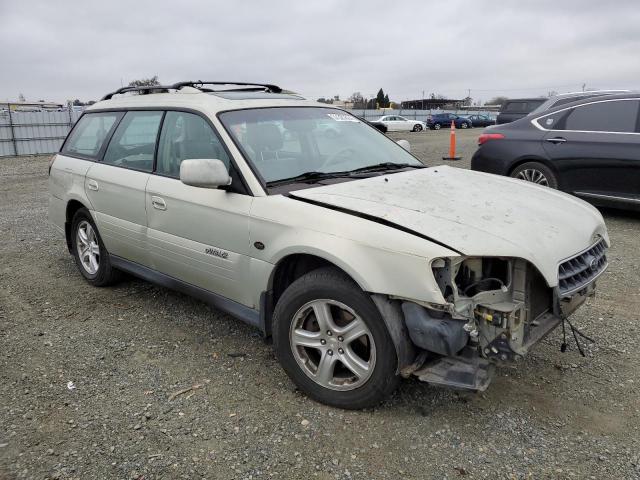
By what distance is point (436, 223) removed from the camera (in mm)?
2670

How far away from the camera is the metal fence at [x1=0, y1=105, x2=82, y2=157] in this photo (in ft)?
66.7

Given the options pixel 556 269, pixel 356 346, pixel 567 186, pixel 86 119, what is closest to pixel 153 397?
pixel 356 346

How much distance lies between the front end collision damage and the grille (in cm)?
10

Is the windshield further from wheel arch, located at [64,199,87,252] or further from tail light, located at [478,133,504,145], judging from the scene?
tail light, located at [478,133,504,145]

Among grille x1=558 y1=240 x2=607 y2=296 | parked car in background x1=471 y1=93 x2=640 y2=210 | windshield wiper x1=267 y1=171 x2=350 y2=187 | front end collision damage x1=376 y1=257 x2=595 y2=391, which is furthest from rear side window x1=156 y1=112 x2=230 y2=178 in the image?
parked car in background x1=471 y1=93 x2=640 y2=210

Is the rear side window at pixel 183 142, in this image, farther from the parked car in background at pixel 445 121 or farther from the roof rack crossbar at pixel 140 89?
the parked car in background at pixel 445 121

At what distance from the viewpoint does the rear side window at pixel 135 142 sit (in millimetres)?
4094

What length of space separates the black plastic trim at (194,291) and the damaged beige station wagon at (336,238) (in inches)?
0.6

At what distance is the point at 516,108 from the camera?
23406mm

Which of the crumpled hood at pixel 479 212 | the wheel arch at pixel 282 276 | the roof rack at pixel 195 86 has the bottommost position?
the wheel arch at pixel 282 276

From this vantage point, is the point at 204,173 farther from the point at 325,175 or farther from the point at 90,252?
the point at 90,252

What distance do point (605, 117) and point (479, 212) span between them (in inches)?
207

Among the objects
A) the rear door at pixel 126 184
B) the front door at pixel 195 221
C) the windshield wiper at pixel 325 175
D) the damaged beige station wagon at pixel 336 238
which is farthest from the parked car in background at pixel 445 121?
the front door at pixel 195 221

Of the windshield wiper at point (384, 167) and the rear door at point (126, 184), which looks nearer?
the windshield wiper at point (384, 167)
